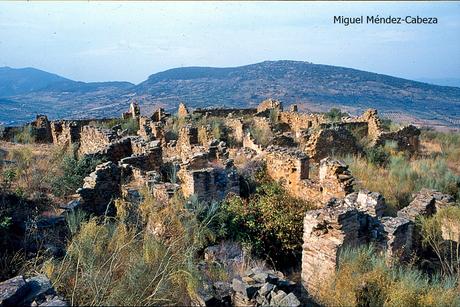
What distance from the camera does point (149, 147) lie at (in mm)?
11375

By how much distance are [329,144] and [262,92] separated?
2006 inches

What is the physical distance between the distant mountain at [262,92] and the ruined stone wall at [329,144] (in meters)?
30.1

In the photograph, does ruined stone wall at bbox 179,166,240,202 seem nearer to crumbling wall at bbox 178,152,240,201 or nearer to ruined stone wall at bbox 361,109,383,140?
crumbling wall at bbox 178,152,240,201

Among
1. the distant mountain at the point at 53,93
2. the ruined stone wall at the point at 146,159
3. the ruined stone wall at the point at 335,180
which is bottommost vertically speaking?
the ruined stone wall at the point at 335,180

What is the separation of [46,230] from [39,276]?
2.94m

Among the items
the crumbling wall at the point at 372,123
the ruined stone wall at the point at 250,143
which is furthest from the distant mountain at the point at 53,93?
the crumbling wall at the point at 372,123

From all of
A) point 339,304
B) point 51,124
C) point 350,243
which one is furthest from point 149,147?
point 51,124

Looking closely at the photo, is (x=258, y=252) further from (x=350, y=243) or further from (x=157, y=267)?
(x=157, y=267)

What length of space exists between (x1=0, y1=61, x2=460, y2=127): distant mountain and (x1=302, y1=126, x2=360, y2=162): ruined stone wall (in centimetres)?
3011

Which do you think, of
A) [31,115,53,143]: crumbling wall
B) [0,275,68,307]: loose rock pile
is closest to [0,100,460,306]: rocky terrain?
[0,275,68,307]: loose rock pile

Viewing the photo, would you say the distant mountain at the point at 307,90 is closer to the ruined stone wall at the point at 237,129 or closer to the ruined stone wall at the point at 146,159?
the ruined stone wall at the point at 237,129

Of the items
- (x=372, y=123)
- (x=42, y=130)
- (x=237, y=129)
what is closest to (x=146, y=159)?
(x=237, y=129)

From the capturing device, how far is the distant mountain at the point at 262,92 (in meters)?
52.8

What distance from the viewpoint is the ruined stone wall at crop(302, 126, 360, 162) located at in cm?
1536
